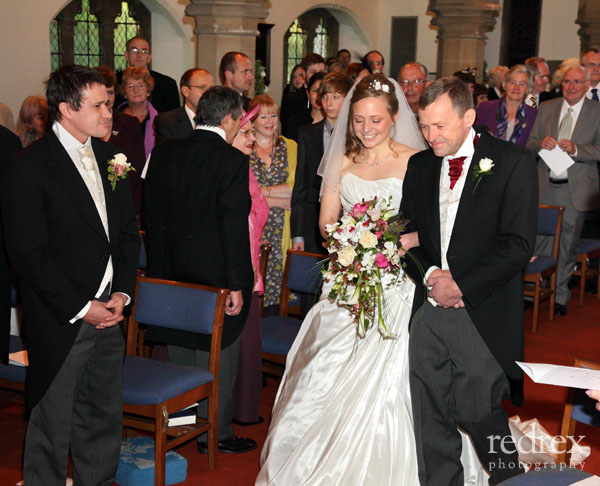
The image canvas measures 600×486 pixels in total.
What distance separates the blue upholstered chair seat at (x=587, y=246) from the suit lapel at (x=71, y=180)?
542 centimetres

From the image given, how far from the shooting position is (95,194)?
11.0ft

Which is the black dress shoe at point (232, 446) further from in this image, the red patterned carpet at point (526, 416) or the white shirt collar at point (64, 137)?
the white shirt collar at point (64, 137)

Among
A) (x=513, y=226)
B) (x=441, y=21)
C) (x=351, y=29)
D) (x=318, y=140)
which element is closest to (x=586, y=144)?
(x=318, y=140)

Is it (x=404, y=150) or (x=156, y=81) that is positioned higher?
(x=156, y=81)

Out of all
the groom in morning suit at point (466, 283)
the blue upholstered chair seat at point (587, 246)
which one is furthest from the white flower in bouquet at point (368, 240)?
the blue upholstered chair seat at point (587, 246)

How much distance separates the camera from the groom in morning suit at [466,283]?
10.5ft

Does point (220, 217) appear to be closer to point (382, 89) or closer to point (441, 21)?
point (382, 89)

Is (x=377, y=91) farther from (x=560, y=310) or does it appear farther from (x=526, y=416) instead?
(x=560, y=310)

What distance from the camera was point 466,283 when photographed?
10.5 feet

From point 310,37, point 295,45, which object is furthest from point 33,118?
point 310,37

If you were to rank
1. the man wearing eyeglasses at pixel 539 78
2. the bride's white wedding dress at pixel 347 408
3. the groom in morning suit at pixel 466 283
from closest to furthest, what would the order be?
the groom in morning suit at pixel 466 283 < the bride's white wedding dress at pixel 347 408 < the man wearing eyeglasses at pixel 539 78

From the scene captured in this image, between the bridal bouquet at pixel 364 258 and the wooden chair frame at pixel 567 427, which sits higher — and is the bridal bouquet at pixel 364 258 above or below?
above

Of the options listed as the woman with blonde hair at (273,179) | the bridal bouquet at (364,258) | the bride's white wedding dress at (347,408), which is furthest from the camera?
the woman with blonde hair at (273,179)

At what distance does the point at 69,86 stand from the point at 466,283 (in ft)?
5.89
